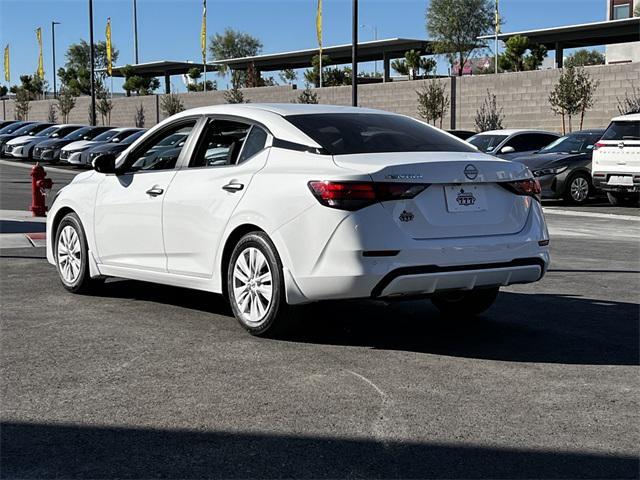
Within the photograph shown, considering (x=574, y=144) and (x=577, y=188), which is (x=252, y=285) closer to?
(x=577, y=188)

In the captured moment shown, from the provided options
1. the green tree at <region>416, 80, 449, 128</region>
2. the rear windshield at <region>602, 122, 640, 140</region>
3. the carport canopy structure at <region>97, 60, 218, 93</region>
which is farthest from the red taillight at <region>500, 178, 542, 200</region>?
the carport canopy structure at <region>97, 60, 218, 93</region>

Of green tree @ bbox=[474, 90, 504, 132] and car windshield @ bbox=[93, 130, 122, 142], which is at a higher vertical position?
green tree @ bbox=[474, 90, 504, 132]

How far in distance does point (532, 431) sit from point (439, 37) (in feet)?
305

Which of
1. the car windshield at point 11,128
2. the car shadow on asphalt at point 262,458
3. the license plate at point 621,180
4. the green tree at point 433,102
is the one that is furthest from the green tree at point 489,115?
the car shadow on asphalt at point 262,458

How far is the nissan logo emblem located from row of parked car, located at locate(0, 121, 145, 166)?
24.9 m

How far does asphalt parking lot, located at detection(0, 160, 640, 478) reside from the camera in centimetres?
417

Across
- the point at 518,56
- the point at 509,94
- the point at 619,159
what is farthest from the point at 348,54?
the point at 619,159

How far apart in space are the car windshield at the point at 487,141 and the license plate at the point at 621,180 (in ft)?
13.1

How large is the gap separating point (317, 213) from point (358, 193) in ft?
0.95

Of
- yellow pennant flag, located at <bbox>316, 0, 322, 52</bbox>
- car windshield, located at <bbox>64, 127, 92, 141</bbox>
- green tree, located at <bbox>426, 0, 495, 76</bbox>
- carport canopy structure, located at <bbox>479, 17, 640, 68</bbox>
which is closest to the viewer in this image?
car windshield, located at <bbox>64, 127, 92, 141</bbox>

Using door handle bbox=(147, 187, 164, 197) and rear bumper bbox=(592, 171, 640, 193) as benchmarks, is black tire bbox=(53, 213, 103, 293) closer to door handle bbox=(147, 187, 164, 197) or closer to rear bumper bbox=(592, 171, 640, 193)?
door handle bbox=(147, 187, 164, 197)

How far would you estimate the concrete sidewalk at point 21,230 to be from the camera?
476 inches

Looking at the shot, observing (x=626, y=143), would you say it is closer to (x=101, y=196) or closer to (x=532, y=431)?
(x=101, y=196)

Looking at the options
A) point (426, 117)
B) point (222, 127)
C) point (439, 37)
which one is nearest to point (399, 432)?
point (222, 127)
